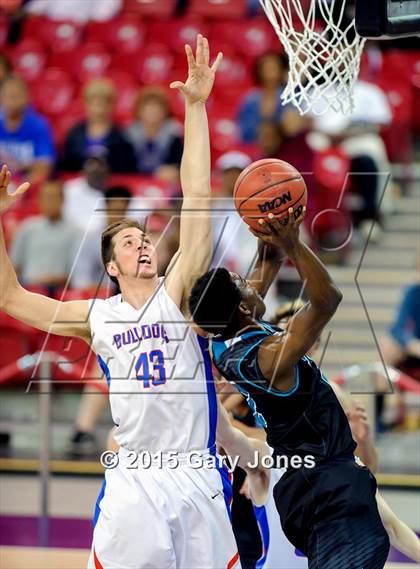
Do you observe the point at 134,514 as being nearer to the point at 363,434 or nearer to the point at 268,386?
the point at 268,386

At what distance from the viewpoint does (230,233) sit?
887cm

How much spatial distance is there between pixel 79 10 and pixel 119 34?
50cm

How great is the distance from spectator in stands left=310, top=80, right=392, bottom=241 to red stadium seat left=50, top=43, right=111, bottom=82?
2.83 m

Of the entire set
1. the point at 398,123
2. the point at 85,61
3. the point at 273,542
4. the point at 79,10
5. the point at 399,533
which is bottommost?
the point at 85,61

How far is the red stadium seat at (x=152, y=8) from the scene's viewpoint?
13.5 m

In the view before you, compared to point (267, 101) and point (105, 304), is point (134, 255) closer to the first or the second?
point (105, 304)

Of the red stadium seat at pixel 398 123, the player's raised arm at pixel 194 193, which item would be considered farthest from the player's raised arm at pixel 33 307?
the red stadium seat at pixel 398 123

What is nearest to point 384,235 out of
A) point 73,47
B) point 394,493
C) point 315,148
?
point 315,148

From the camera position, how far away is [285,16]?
5.90 meters

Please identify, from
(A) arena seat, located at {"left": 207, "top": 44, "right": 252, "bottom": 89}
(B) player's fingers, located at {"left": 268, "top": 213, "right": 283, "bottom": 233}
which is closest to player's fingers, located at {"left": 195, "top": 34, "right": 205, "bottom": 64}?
(B) player's fingers, located at {"left": 268, "top": 213, "right": 283, "bottom": 233}

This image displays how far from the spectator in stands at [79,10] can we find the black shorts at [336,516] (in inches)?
370

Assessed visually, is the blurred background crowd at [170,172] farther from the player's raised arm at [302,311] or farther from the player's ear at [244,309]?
the player's raised arm at [302,311]

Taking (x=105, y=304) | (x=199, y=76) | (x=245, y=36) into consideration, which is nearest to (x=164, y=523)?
(x=105, y=304)

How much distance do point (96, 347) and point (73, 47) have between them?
8557 mm
